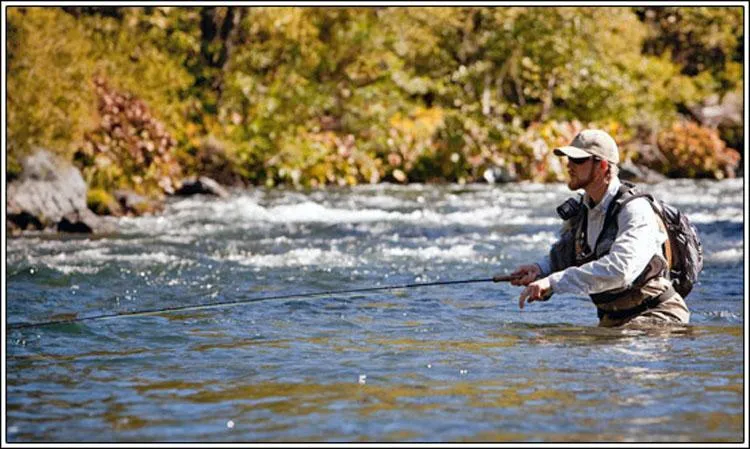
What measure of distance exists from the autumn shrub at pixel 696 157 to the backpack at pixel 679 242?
23.2 meters

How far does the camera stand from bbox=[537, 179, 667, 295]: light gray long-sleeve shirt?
23.1 feet

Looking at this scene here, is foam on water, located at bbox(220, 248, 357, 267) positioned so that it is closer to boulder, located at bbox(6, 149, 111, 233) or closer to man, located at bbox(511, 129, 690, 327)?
boulder, located at bbox(6, 149, 111, 233)

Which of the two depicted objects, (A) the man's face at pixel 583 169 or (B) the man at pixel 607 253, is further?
(A) the man's face at pixel 583 169

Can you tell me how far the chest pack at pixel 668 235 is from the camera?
7.23 metres

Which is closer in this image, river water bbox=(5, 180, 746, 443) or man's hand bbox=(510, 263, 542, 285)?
river water bbox=(5, 180, 746, 443)

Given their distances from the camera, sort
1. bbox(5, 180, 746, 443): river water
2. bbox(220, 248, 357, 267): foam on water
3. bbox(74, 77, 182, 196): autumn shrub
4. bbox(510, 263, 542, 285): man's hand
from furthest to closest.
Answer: bbox(74, 77, 182, 196): autumn shrub, bbox(220, 248, 357, 267): foam on water, bbox(510, 263, 542, 285): man's hand, bbox(5, 180, 746, 443): river water

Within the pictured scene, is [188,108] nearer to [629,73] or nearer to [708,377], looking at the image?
[629,73]

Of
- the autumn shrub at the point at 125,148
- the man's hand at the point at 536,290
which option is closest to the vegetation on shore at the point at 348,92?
the autumn shrub at the point at 125,148

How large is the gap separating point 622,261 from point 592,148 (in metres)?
0.63

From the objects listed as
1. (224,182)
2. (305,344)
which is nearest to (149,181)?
(224,182)

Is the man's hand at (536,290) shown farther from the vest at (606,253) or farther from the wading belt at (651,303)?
the wading belt at (651,303)

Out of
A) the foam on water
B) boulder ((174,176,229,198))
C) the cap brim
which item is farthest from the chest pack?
boulder ((174,176,229,198))

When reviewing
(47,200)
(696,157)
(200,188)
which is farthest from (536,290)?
(696,157)

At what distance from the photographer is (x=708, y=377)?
666cm
